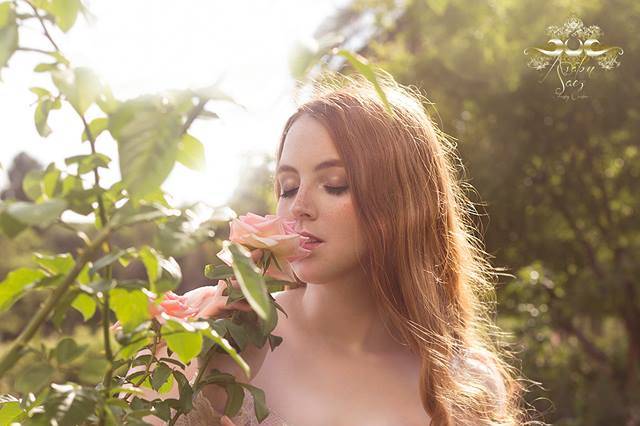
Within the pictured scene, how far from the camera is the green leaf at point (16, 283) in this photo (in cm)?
84

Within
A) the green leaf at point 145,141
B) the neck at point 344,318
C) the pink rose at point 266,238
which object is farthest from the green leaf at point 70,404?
the neck at point 344,318

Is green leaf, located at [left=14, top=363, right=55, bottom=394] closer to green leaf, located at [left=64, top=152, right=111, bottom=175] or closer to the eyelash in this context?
green leaf, located at [left=64, top=152, right=111, bottom=175]

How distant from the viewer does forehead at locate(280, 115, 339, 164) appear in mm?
1997

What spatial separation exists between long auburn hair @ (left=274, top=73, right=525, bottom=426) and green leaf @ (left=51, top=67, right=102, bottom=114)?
1.32 m

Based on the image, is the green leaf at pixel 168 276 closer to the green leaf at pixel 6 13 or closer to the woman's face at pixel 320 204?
the green leaf at pixel 6 13

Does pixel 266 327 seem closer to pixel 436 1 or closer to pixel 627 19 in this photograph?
pixel 436 1

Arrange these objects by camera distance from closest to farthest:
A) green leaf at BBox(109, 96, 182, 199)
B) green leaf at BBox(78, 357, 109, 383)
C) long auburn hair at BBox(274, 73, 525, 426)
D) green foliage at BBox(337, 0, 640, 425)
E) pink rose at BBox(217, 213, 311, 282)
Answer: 1. green leaf at BBox(109, 96, 182, 199)
2. green leaf at BBox(78, 357, 109, 383)
3. pink rose at BBox(217, 213, 311, 282)
4. long auburn hair at BBox(274, 73, 525, 426)
5. green foliage at BBox(337, 0, 640, 425)

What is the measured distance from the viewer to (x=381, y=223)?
2.07 metres

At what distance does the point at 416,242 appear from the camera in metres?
2.26

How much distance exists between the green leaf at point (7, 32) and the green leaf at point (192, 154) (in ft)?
0.58

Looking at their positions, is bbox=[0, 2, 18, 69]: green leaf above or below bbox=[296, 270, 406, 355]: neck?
above

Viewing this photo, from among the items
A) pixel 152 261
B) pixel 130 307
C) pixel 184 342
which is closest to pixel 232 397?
pixel 184 342

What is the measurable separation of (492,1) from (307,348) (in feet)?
21.1

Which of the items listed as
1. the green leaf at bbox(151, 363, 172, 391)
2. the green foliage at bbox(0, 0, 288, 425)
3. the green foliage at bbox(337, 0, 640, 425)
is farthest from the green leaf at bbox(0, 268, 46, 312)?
the green foliage at bbox(337, 0, 640, 425)
